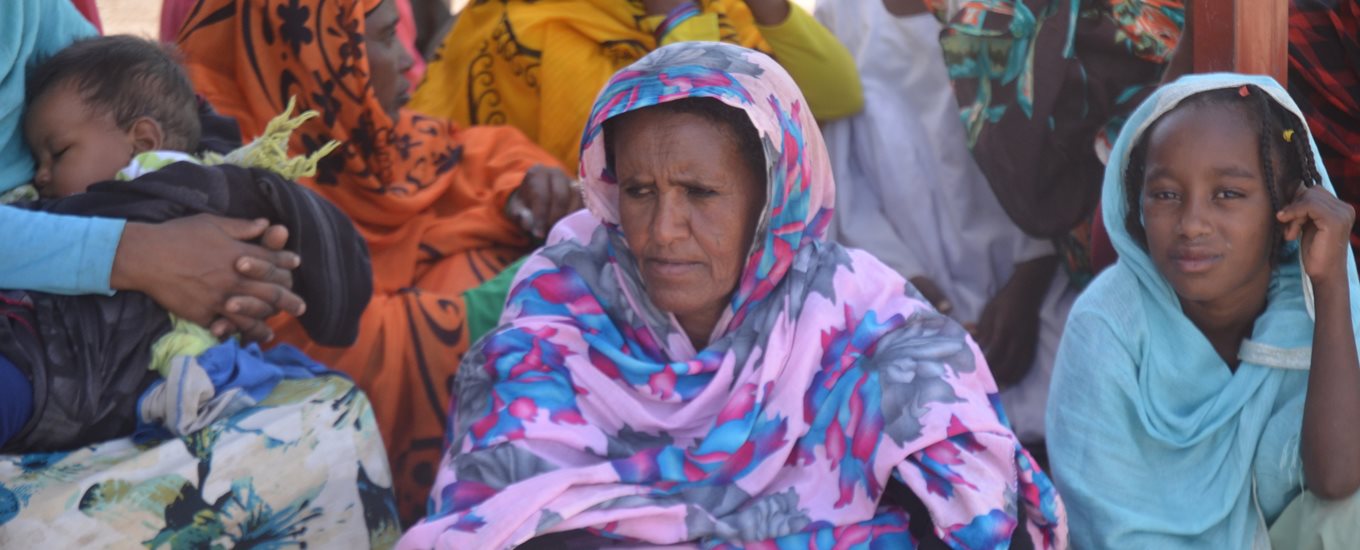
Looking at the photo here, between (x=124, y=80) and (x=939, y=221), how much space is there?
78.2 inches

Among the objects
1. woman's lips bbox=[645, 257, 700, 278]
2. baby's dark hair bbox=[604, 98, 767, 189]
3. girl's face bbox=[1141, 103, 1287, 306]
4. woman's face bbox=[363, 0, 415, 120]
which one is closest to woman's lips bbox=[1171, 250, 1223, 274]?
girl's face bbox=[1141, 103, 1287, 306]

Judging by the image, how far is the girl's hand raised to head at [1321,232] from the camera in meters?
2.39

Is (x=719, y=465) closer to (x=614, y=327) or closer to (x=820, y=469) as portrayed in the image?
(x=820, y=469)

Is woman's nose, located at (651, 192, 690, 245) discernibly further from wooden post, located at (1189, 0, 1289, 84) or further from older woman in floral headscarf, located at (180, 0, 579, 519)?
wooden post, located at (1189, 0, 1289, 84)

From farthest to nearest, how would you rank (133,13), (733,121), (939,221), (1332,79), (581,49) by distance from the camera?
1. (133,13)
2. (581,49)
3. (939,221)
4. (1332,79)
5. (733,121)

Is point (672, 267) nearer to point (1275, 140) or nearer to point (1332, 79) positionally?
point (1275, 140)

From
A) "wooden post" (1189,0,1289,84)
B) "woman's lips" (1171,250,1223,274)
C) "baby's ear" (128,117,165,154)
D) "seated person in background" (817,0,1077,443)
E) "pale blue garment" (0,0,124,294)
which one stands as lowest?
"seated person in background" (817,0,1077,443)

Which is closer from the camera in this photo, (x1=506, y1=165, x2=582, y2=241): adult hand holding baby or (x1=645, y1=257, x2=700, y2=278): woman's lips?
(x1=645, y1=257, x2=700, y2=278): woman's lips

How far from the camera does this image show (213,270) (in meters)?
2.47

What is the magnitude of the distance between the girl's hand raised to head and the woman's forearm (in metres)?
0.04

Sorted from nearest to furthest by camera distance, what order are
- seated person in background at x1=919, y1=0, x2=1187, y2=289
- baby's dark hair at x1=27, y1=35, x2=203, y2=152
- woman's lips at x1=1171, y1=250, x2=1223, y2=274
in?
woman's lips at x1=1171, y1=250, x2=1223, y2=274 < baby's dark hair at x1=27, y1=35, x2=203, y2=152 < seated person in background at x1=919, y1=0, x2=1187, y2=289

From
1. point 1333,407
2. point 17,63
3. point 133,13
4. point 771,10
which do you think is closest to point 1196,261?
point 1333,407

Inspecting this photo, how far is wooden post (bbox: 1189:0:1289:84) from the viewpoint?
8.78 ft

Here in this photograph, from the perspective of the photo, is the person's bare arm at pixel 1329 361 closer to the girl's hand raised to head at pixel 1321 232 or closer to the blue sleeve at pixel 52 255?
the girl's hand raised to head at pixel 1321 232
